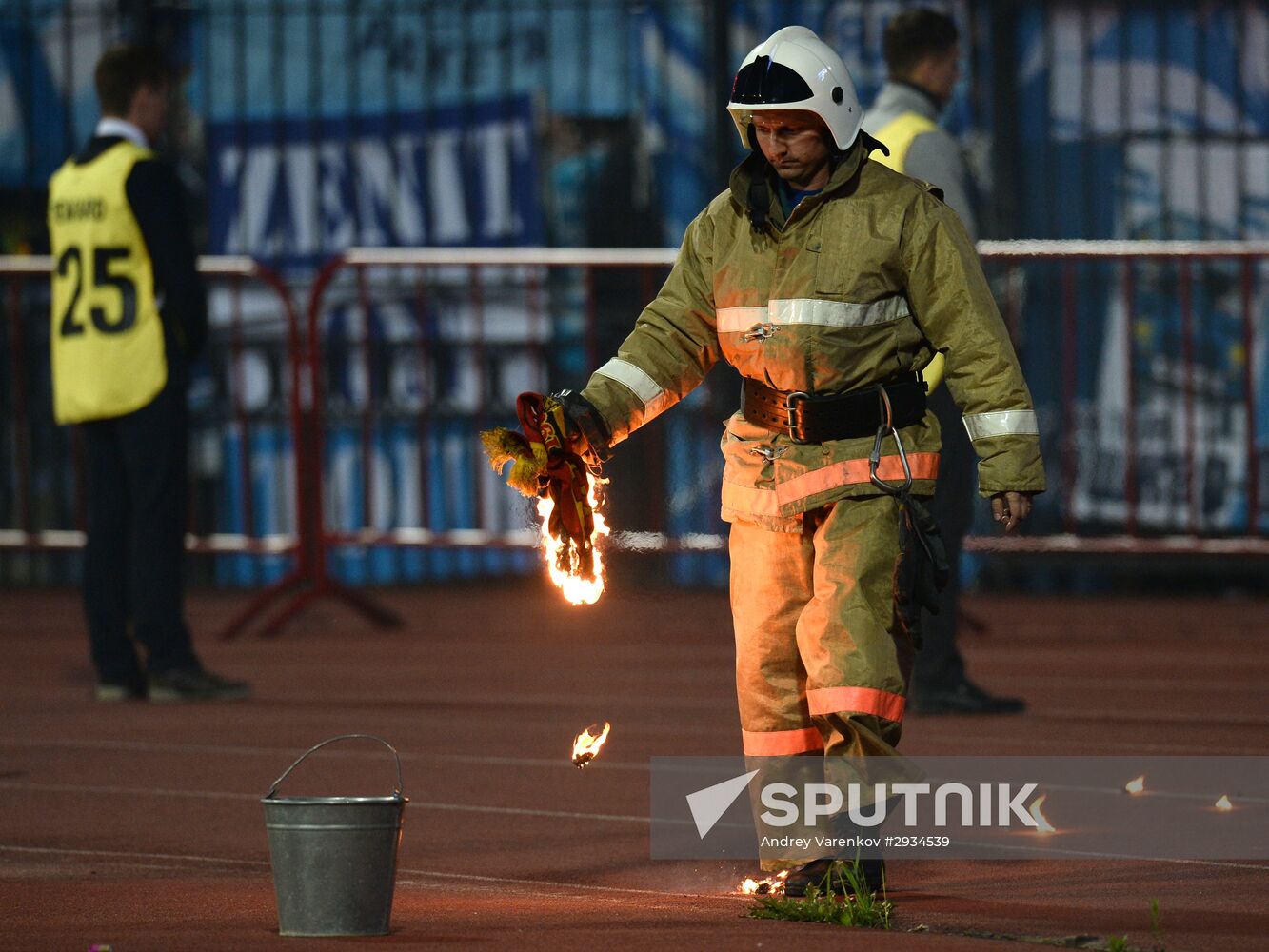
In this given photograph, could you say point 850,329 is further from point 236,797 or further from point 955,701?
point 955,701

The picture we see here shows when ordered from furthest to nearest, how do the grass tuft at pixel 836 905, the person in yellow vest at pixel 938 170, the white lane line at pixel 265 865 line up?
the person in yellow vest at pixel 938 170
the white lane line at pixel 265 865
the grass tuft at pixel 836 905

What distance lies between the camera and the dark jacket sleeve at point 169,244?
9016 mm

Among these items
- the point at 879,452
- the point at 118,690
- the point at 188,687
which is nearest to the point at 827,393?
the point at 879,452

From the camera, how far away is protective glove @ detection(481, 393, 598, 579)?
214 inches

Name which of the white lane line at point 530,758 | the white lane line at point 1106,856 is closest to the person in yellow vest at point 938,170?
the white lane line at point 530,758

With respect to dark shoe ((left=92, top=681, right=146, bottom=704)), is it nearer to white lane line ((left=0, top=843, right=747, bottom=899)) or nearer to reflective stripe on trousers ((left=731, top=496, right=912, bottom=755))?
white lane line ((left=0, top=843, right=747, bottom=899))

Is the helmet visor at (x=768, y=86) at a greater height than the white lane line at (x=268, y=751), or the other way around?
the helmet visor at (x=768, y=86)

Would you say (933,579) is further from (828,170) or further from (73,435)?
(73,435)

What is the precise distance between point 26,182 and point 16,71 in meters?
0.64

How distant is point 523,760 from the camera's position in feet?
25.7

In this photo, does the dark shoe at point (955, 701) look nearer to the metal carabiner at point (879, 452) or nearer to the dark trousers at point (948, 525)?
the dark trousers at point (948, 525)

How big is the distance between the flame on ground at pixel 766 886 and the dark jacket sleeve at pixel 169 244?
13.7 feet

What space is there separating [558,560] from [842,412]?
0.72 meters

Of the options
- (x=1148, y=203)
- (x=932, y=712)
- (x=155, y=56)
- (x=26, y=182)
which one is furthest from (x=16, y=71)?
(x=932, y=712)
